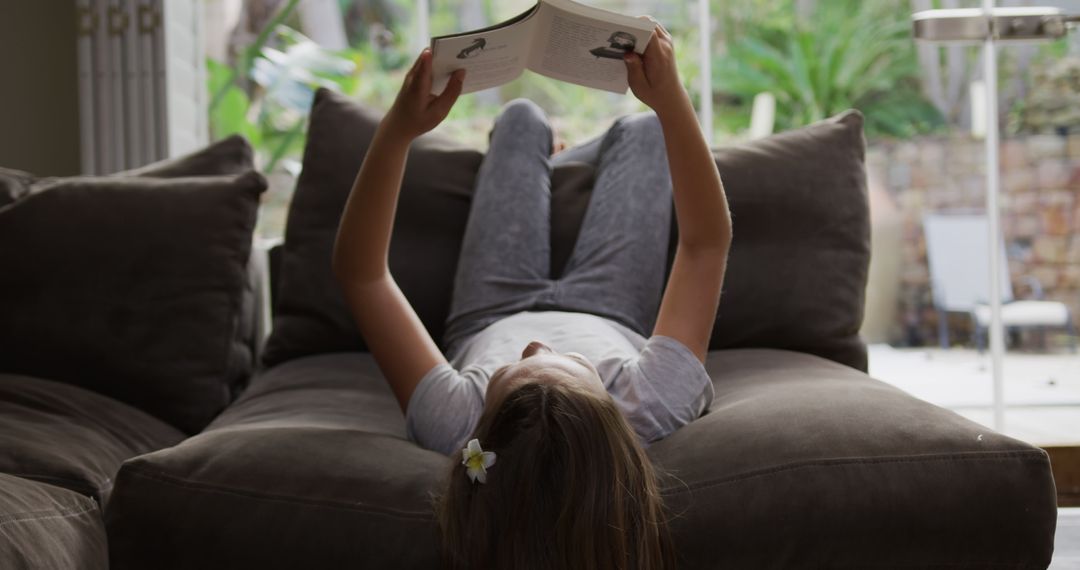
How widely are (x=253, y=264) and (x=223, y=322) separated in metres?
0.38

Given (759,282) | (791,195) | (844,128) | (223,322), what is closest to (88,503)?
(223,322)

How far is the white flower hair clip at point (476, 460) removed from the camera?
1.25m

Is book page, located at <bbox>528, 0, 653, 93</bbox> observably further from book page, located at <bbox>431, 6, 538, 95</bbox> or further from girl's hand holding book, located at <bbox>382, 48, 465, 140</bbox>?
girl's hand holding book, located at <bbox>382, 48, 465, 140</bbox>

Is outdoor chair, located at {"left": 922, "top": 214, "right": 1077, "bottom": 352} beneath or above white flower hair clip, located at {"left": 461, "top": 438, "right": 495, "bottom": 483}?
beneath

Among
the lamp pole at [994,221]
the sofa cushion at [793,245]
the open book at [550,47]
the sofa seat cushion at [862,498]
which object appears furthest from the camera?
the lamp pole at [994,221]

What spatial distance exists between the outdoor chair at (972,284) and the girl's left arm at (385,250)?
7.76 feet

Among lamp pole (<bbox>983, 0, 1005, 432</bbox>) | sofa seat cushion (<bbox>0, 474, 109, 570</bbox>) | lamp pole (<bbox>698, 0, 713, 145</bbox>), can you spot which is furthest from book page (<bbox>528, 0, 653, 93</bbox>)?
lamp pole (<bbox>698, 0, 713, 145</bbox>)

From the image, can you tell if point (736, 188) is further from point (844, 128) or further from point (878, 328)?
point (878, 328)

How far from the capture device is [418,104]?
1617mm

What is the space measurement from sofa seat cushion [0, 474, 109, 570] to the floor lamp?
99.8 inches

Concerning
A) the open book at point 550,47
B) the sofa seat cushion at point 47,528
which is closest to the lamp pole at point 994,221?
the open book at point 550,47

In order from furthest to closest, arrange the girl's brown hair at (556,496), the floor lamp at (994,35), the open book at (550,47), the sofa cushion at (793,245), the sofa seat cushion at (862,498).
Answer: the floor lamp at (994,35) < the sofa cushion at (793,245) < the open book at (550,47) < the sofa seat cushion at (862,498) < the girl's brown hair at (556,496)

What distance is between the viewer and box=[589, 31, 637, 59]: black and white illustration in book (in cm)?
152

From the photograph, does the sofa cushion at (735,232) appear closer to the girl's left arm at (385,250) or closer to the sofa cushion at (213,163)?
the sofa cushion at (213,163)
